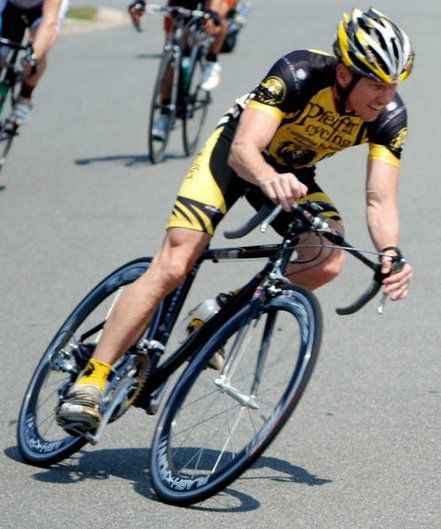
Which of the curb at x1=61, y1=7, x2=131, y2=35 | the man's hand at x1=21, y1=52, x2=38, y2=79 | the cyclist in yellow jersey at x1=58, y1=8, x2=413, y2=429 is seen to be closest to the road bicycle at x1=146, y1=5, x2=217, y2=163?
the man's hand at x1=21, y1=52, x2=38, y2=79

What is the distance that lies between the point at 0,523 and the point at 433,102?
11516 millimetres

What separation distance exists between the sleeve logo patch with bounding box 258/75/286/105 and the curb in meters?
18.2

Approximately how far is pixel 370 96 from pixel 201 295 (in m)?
3.54

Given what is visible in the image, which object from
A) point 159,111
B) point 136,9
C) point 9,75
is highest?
point 136,9

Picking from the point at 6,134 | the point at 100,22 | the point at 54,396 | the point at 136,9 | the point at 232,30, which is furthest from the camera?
the point at 100,22

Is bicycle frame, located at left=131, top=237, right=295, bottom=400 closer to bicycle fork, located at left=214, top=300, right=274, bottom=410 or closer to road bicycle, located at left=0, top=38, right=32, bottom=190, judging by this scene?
bicycle fork, located at left=214, top=300, right=274, bottom=410

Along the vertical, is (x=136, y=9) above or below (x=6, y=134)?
above

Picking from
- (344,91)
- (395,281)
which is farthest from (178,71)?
(395,281)

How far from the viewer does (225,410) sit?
535 cm

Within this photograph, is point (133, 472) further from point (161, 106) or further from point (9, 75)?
point (161, 106)

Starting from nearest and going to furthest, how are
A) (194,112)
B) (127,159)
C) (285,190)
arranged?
1. (285,190)
2. (127,159)
3. (194,112)

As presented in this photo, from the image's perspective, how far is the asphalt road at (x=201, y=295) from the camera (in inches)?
207

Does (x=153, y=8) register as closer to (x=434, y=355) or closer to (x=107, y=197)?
(x=107, y=197)

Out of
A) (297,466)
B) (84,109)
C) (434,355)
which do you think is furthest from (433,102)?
(297,466)
